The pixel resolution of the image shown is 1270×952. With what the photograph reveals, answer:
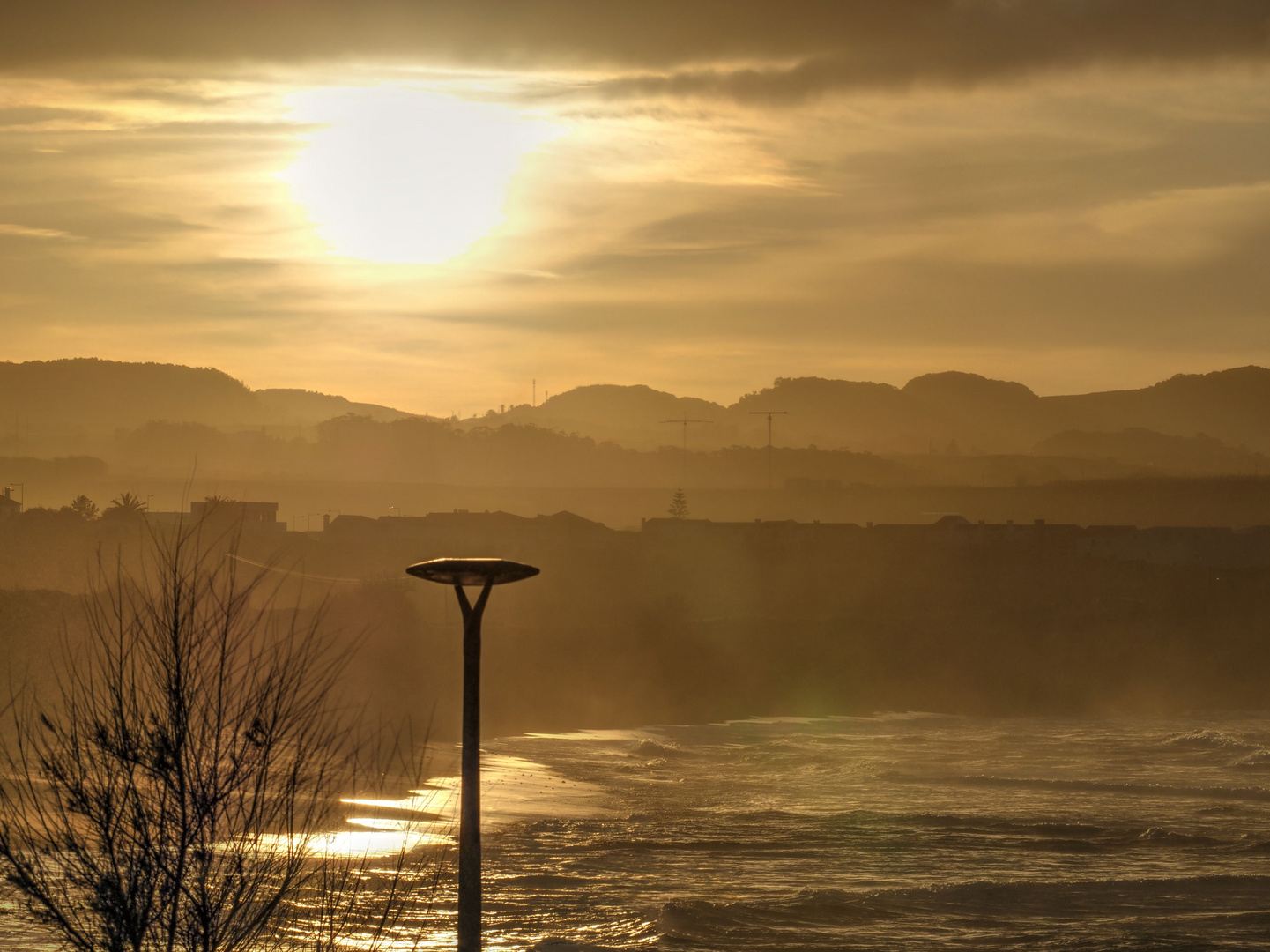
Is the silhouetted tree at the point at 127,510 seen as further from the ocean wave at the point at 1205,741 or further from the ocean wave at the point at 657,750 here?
the ocean wave at the point at 1205,741

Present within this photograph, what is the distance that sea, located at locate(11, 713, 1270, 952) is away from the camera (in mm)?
30281

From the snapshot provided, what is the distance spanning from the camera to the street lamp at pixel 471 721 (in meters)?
10.2

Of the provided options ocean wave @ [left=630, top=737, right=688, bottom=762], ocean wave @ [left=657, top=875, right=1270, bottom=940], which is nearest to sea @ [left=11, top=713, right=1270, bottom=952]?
ocean wave @ [left=657, top=875, right=1270, bottom=940]

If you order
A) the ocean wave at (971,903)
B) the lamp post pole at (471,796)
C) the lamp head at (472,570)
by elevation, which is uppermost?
the lamp head at (472,570)

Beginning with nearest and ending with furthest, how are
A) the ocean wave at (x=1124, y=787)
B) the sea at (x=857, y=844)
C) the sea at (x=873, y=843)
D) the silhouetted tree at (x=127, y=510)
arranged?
the sea at (x=857, y=844)
the sea at (x=873, y=843)
the ocean wave at (x=1124, y=787)
the silhouetted tree at (x=127, y=510)

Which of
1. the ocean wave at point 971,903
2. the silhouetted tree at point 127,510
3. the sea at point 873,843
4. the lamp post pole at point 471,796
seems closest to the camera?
the lamp post pole at point 471,796

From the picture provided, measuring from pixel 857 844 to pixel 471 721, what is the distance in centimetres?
3146

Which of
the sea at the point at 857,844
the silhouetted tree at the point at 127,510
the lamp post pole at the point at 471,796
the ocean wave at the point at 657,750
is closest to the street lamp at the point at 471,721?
the lamp post pole at the point at 471,796

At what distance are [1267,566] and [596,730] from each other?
6683cm

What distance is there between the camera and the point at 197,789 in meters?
11.9

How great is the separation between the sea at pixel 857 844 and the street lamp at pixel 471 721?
15377 mm

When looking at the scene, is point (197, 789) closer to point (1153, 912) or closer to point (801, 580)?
point (1153, 912)

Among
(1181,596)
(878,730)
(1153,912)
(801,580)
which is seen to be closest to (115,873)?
(1153,912)

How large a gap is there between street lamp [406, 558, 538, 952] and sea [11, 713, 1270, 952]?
15.4 meters
